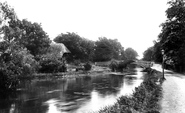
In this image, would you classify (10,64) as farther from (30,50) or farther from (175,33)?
(175,33)

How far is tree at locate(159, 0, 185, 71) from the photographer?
115 ft

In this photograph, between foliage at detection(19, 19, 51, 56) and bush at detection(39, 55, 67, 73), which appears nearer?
bush at detection(39, 55, 67, 73)

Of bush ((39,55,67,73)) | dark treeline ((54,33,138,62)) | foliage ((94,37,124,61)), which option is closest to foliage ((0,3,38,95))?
bush ((39,55,67,73))

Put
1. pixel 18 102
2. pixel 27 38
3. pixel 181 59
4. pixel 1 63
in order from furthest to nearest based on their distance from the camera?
pixel 27 38, pixel 181 59, pixel 1 63, pixel 18 102

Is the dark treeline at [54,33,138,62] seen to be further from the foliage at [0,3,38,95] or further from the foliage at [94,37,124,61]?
the foliage at [0,3,38,95]

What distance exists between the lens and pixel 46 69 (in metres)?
40.7

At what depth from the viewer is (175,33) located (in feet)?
119

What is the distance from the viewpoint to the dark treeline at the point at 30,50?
23062 mm

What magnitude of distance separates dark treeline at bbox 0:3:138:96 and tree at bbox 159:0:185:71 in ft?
73.0

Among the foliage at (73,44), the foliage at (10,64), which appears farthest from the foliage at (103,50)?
the foliage at (10,64)

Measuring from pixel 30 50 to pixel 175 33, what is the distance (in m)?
32.5

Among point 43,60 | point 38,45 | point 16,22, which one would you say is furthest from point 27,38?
point 16,22

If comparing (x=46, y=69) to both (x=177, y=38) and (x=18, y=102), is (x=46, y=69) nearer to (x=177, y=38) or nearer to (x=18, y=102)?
(x=18, y=102)

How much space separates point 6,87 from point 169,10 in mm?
30158
